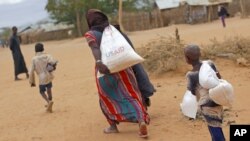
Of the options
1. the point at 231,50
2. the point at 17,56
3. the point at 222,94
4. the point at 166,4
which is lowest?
the point at 166,4

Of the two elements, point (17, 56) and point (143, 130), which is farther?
point (17, 56)

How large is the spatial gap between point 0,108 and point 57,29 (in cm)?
4174

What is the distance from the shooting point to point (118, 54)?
6062 millimetres

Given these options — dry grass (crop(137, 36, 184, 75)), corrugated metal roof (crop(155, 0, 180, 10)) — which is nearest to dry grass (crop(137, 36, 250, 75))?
dry grass (crop(137, 36, 184, 75))

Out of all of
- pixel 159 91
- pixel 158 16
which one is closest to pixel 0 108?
pixel 159 91

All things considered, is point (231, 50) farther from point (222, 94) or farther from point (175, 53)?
point (222, 94)

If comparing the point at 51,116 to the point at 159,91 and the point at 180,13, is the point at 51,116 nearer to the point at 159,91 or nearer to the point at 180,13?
the point at 159,91

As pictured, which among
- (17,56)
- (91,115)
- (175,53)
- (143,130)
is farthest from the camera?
(17,56)

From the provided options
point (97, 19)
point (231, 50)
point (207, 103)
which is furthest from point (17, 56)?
point (207, 103)

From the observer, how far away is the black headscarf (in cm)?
652

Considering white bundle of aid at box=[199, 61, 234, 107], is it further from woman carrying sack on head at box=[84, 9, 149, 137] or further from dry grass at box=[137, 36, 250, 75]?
dry grass at box=[137, 36, 250, 75]

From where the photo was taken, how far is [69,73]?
631 inches

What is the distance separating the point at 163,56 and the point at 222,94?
6.98 metres

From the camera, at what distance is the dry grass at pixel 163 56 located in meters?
11.3
